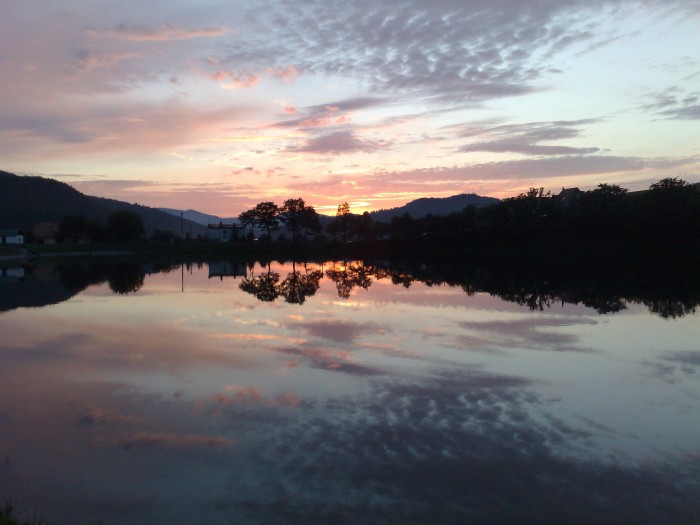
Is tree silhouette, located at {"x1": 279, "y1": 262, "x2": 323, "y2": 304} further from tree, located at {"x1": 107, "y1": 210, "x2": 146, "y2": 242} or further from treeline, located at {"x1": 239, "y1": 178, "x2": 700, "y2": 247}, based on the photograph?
tree, located at {"x1": 107, "y1": 210, "x2": 146, "y2": 242}

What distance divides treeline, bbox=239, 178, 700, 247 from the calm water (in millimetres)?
46618

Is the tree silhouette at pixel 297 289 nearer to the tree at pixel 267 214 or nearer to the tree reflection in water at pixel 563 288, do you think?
the tree reflection in water at pixel 563 288

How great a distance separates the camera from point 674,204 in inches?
2296

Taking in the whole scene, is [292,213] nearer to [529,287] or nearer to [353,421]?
[529,287]

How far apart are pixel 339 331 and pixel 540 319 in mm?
6920

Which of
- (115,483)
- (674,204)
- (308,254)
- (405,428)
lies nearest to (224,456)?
(115,483)

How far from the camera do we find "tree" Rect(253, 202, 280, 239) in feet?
338

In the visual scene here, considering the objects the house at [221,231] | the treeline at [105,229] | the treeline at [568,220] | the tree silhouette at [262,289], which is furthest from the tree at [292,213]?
the tree silhouette at [262,289]

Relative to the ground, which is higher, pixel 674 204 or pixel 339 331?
pixel 674 204

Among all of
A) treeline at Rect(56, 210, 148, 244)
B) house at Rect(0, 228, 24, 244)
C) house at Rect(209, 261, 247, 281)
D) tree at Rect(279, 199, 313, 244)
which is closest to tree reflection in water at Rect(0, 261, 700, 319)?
house at Rect(209, 261, 247, 281)

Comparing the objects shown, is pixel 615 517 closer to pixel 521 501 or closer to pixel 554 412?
pixel 521 501

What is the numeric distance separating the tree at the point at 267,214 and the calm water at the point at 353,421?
281 ft

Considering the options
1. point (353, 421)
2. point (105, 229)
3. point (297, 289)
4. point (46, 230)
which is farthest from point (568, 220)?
point (46, 230)

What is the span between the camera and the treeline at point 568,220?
58062mm
